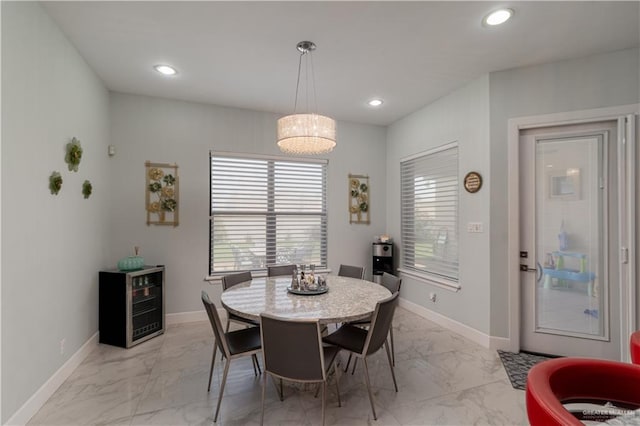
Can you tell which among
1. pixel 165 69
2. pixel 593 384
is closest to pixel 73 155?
pixel 165 69

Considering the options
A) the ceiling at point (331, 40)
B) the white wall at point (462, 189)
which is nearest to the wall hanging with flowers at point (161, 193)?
the ceiling at point (331, 40)

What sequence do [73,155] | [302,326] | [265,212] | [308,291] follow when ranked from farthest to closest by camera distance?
[265,212]
[73,155]
[308,291]
[302,326]

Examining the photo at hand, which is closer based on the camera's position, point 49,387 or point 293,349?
point 293,349

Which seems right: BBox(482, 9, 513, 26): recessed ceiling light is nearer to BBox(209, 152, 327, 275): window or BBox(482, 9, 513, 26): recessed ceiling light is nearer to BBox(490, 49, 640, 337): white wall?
BBox(490, 49, 640, 337): white wall

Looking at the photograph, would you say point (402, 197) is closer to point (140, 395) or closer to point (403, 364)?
point (403, 364)

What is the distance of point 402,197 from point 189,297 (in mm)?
3325

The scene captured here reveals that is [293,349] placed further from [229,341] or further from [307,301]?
[229,341]

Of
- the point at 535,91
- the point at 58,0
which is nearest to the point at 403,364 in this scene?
the point at 535,91

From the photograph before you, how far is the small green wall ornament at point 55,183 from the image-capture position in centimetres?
228

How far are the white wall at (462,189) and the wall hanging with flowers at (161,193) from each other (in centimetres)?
335

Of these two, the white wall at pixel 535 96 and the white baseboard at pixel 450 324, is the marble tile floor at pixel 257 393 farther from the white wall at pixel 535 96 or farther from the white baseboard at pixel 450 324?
the white wall at pixel 535 96

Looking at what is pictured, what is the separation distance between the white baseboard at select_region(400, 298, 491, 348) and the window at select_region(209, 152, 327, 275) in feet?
4.71

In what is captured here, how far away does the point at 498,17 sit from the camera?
2.22 m

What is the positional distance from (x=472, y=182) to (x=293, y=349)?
2683 mm
